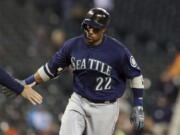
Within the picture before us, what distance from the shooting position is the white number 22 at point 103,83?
9.09 m

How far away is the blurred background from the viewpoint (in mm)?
14086

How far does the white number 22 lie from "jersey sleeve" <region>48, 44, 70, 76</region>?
0.42 m

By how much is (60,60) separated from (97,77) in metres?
0.46

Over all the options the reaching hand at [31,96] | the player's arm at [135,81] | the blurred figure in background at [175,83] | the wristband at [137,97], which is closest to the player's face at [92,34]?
the player's arm at [135,81]

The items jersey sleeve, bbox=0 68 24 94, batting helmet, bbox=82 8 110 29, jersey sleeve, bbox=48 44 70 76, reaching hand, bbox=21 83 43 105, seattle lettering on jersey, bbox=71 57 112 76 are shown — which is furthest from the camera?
jersey sleeve, bbox=48 44 70 76

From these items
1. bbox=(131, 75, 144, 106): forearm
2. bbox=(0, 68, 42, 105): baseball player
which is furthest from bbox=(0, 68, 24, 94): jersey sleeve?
bbox=(131, 75, 144, 106): forearm

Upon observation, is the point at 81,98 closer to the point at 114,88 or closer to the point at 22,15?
the point at 114,88

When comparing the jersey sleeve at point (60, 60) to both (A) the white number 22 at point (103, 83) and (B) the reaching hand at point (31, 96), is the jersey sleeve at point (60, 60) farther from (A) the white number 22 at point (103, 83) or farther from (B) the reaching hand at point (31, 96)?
(B) the reaching hand at point (31, 96)

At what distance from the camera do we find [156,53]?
61.2 feet

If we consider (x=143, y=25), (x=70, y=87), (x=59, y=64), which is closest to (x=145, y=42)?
(x=143, y=25)

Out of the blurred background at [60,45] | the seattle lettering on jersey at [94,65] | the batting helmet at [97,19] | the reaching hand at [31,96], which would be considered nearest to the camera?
the reaching hand at [31,96]

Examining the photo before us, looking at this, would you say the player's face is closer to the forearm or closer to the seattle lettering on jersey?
the seattle lettering on jersey

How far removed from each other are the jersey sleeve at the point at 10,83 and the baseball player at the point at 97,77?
0.62 m

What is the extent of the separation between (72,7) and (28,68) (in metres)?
2.90
